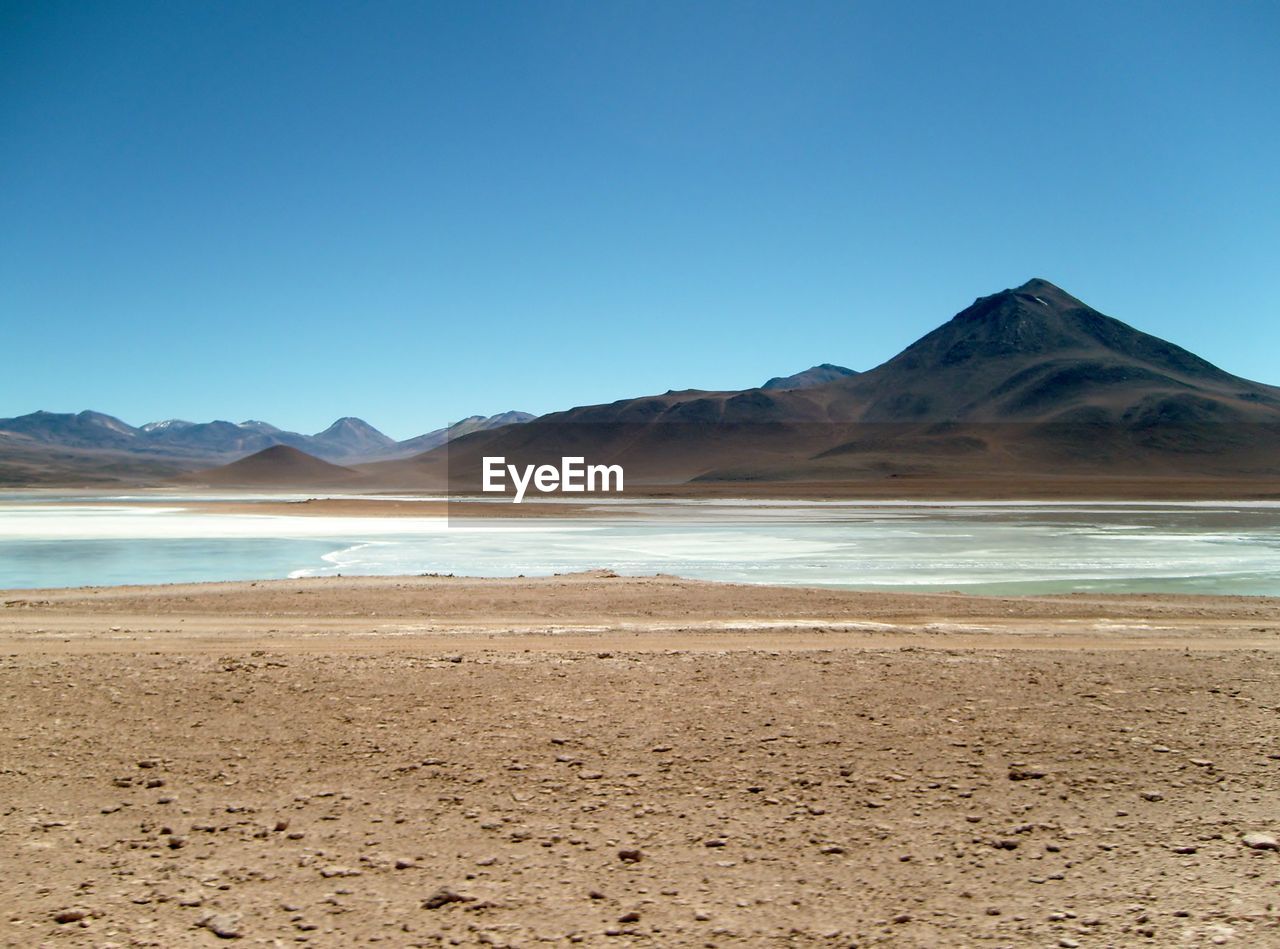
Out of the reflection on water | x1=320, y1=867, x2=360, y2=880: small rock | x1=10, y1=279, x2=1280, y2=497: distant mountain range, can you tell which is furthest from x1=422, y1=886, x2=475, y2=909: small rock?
A: x1=10, y1=279, x2=1280, y2=497: distant mountain range

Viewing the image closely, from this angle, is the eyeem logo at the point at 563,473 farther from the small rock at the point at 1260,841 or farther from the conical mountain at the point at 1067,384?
the small rock at the point at 1260,841

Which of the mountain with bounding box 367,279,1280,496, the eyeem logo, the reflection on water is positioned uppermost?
the mountain with bounding box 367,279,1280,496

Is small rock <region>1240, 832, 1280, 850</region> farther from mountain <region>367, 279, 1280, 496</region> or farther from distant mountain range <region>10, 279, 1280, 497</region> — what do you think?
mountain <region>367, 279, 1280, 496</region>

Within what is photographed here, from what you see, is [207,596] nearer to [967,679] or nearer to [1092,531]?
[967,679]

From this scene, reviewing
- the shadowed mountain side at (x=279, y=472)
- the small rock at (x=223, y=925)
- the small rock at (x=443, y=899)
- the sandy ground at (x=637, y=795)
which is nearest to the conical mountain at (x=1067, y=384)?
the shadowed mountain side at (x=279, y=472)

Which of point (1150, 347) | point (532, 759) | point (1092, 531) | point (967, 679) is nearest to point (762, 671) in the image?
point (967, 679)
